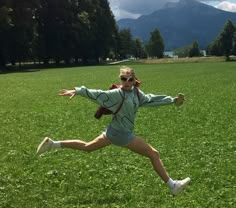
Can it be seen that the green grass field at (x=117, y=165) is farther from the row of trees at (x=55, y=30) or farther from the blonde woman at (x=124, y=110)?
the row of trees at (x=55, y=30)

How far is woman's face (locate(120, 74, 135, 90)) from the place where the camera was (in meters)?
8.49

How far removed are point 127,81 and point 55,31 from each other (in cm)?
10708

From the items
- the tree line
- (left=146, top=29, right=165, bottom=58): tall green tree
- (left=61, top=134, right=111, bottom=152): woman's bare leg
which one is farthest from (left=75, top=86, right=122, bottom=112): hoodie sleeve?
(left=146, top=29, right=165, bottom=58): tall green tree

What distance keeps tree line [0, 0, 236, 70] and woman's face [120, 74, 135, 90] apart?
236ft

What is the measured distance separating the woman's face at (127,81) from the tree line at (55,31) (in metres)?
71.9

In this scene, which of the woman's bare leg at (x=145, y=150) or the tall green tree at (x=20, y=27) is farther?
the tall green tree at (x=20, y=27)

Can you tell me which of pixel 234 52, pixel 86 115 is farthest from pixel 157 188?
pixel 234 52

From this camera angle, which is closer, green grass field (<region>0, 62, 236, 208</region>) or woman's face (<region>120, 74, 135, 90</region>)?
woman's face (<region>120, 74, 135, 90</region>)

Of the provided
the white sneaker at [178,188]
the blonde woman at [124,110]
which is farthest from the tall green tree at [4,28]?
the white sneaker at [178,188]

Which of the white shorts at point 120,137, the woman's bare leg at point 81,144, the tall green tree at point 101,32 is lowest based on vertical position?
the tall green tree at point 101,32

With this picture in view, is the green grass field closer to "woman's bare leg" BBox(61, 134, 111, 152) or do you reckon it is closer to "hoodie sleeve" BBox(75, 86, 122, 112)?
"woman's bare leg" BBox(61, 134, 111, 152)

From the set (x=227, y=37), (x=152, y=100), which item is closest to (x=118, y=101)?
(x=152, y=100)

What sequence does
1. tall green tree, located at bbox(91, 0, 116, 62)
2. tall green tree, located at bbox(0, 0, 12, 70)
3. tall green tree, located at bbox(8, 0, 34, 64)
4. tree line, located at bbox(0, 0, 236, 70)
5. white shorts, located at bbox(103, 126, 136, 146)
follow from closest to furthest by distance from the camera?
1. white shorts, located at bbox(103, 126, 136, 146)
2. tall green tree, located at bbox(0, 0, 12, 70)
3. tall green tree, located at bbox(8, 0, 34, 64)
4. tree line, located at bbox(0, 0, 236, 70)
5. tall green tree, located at bbox(91, 0, 116, 62)

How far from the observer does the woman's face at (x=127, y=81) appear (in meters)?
8.49
